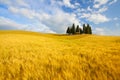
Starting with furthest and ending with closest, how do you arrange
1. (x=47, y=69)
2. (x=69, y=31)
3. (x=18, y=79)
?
1. (x=69, y=31)
2. (x=47, y=69)
3. (x=18, y=79)

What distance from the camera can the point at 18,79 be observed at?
4680mm

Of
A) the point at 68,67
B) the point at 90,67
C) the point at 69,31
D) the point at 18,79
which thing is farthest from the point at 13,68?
the point at 69,31

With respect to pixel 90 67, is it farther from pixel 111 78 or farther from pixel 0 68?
pixel 0 68

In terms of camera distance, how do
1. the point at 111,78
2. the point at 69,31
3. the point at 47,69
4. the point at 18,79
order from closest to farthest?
the point at 111,78 → the point at 18,79 → the point at 47,69 → the point at 69,31

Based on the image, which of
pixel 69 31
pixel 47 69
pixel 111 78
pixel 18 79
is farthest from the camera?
pixel 69 31

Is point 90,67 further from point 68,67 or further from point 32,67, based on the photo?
point 32,67

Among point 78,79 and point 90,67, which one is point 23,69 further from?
point 90,67

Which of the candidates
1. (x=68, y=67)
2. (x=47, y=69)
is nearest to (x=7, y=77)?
(x=47, y=69)

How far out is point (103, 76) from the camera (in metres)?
4.52

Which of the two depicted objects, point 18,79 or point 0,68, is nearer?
point 18,79

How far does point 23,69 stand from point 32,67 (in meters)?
0.35

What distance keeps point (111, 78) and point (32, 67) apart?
2946mm

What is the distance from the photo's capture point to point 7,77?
15.9 ft

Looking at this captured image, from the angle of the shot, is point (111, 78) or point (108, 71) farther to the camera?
point (108, 71)
